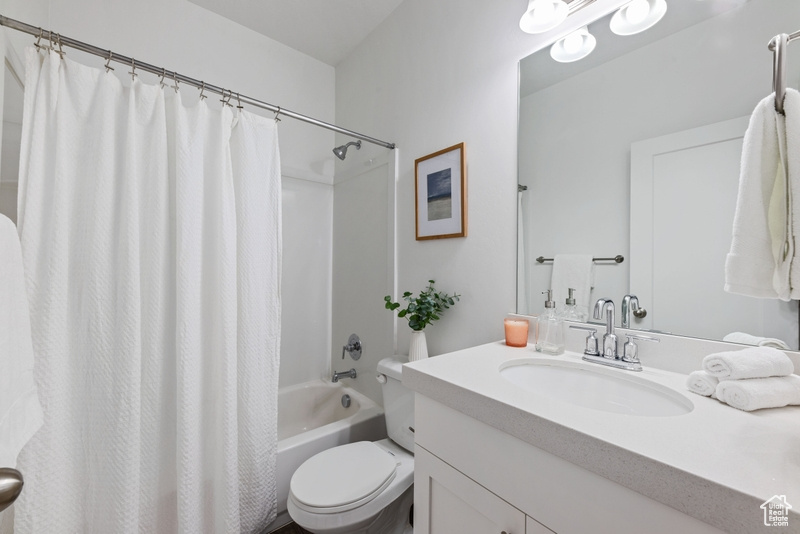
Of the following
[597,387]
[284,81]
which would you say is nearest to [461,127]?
[597,387]

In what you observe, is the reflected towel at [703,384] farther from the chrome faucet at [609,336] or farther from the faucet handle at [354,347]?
the faucet handle at [354,347]

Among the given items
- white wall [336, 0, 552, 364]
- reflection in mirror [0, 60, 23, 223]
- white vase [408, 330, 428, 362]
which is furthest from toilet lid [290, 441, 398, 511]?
reflection in mirror [0, 60, 23, 223]

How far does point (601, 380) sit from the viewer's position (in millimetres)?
888

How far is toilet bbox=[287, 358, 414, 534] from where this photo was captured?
102 centimetres

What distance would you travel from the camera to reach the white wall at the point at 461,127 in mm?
1253

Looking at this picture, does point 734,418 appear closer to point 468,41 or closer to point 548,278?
point 548,278

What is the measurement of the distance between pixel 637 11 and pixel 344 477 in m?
1.78

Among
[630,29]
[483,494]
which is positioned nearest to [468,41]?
[630,29]

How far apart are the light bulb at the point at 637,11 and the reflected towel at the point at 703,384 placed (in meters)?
1.00

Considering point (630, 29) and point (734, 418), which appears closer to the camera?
point (734, 418)

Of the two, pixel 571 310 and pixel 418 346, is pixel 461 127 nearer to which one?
pixel 571 310

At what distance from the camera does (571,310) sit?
1077 mm

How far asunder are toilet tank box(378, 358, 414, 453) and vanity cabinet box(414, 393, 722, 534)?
0.48 meters

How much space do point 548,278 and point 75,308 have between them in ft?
4.98
